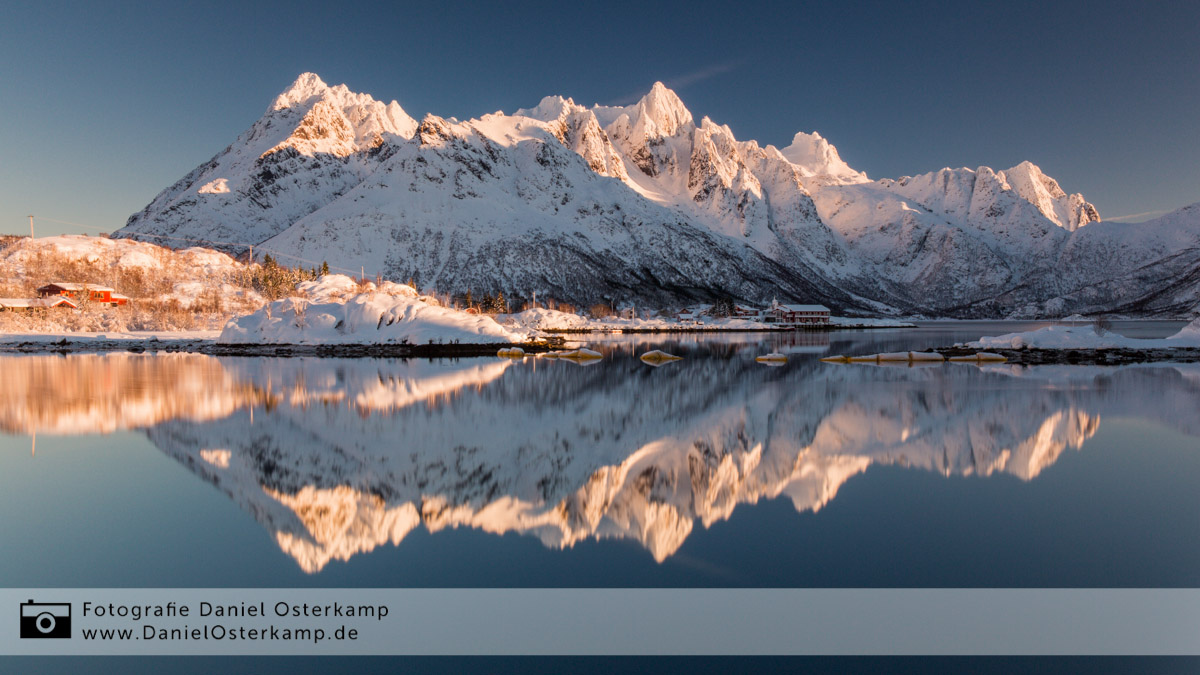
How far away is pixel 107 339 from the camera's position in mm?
87125

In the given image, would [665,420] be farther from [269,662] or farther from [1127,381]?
[1127,381]

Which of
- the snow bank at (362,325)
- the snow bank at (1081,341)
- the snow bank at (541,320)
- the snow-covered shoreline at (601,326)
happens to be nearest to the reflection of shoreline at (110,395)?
the snow bank at (362,325)

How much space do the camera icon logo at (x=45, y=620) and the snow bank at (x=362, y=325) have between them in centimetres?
6630

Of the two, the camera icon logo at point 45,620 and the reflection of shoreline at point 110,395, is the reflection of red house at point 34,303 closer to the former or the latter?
the reflection of shoreline at point 110,395

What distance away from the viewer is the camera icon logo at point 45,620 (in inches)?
356

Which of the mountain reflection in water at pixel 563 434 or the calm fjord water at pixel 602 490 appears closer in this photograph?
the calm fjord water at pixel 602 490

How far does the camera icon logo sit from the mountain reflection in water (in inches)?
127

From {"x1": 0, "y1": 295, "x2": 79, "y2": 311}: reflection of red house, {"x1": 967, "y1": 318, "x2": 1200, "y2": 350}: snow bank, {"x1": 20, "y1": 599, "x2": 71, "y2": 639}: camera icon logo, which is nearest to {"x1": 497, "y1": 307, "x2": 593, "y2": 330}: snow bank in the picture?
{"x1": 0, "y1": 295, "x2": 79, "y2": 311}: reflection of red house

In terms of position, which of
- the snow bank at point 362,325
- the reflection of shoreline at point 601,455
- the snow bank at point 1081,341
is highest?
the snow bank at point 362,325

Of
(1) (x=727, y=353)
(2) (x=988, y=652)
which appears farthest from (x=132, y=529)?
(1) (x=727, y=353)

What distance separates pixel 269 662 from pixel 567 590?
13.8 ft

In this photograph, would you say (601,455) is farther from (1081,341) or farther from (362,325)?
(1081,341)

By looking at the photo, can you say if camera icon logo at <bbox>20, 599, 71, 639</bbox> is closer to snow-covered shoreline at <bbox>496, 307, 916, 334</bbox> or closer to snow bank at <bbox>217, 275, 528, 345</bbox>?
snow bank at <bbox>217, 275, 528, 345</bbox>

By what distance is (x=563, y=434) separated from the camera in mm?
23094
